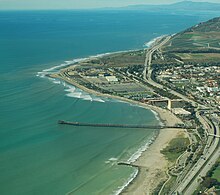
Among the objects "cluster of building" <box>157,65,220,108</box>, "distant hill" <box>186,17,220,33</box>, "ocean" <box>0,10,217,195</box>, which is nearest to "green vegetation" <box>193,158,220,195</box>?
"ocean" <box>0,10,217,195</box>

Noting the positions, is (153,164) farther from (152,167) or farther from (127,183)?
(127,183)

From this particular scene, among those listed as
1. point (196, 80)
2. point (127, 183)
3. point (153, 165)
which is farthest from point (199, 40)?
point (127, 183)

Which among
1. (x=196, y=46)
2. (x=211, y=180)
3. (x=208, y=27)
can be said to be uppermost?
(x=208, y=27)

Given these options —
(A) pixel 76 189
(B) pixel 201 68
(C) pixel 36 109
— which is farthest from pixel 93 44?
(A) pixel 76 189

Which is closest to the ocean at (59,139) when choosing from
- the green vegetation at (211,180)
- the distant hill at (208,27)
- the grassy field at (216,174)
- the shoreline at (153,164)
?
the shoreline at (153,164)

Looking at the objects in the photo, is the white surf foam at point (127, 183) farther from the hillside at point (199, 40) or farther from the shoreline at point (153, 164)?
the hillside at point (199, 40)

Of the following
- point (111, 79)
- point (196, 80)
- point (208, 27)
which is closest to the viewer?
point (111, 79)

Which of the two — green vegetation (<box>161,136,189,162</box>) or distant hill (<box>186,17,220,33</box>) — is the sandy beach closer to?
green vegetation (<box>161,136,189,162</box>)

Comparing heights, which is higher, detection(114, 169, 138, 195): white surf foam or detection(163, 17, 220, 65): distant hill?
detection(163, 17, 220, 65): distant hill

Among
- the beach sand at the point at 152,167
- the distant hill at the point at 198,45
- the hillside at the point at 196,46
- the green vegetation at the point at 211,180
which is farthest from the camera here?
the distant hill at the point at 198,45
